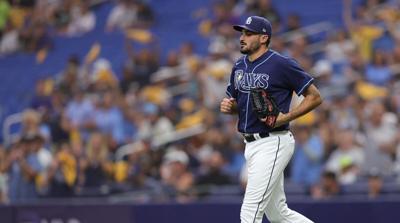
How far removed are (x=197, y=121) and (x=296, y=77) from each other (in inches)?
245

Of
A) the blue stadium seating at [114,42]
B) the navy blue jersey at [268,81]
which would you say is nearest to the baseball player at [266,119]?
the navy blue jersey at [268,81]

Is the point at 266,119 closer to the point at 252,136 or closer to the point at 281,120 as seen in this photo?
the point at 281,120

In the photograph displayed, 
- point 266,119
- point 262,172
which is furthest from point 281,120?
point 262,172

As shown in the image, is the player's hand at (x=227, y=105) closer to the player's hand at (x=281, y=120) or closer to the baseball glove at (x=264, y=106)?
the baseball glove at (x=264, y=106)

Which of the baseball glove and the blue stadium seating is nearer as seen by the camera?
the baseball glove

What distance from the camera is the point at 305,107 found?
701cm

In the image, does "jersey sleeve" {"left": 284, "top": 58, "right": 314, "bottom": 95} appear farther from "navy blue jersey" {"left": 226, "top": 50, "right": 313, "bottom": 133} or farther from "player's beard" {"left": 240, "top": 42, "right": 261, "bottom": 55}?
"player's beard" {"left": 240, "top": 42, "right": 261, "bottom": 55}

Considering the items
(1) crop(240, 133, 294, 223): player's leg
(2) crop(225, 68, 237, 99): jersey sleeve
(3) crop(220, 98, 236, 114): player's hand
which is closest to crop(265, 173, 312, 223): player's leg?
(1) crop(240, 133, 294, 223): player's leg

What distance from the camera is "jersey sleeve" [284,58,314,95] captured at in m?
7.05

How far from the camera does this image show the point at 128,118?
45.5 ft

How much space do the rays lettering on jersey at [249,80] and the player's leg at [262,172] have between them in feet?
1.25

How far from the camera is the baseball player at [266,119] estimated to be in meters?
7.04

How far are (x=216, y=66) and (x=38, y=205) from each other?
12.9ft

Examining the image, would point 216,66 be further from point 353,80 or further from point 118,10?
point 118,10
